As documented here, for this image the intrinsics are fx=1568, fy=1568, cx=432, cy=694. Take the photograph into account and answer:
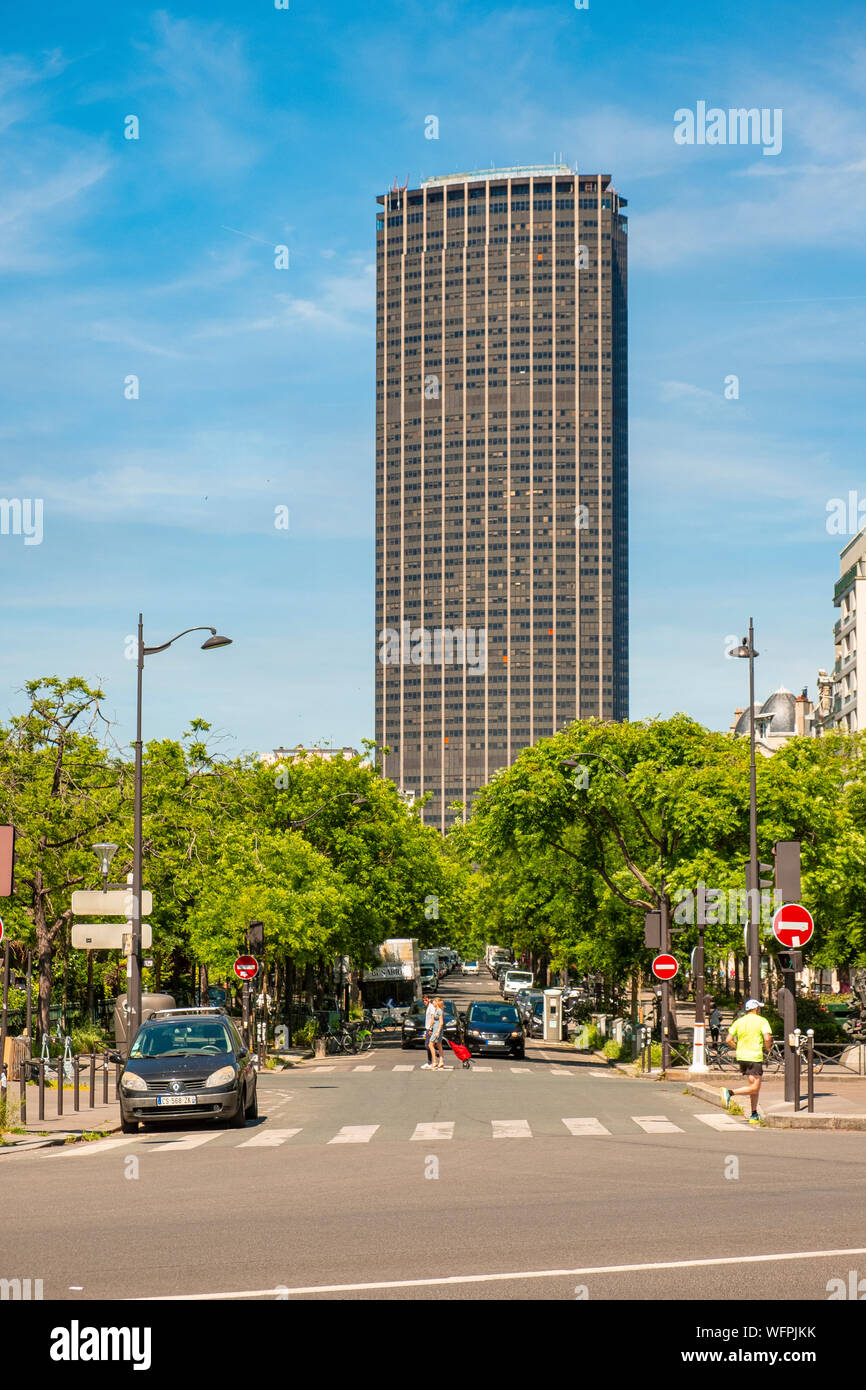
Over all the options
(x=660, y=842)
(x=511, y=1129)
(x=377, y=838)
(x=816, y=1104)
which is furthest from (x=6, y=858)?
(x=377, y=838)

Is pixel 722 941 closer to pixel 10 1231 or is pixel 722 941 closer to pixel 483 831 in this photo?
pixel 483 831

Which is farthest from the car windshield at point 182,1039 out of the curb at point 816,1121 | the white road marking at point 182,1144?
the curb at point 816,1121

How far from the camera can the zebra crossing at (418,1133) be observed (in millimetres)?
18453

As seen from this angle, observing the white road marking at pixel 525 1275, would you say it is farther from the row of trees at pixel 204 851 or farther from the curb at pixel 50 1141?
the row of trees at pixel 204 851

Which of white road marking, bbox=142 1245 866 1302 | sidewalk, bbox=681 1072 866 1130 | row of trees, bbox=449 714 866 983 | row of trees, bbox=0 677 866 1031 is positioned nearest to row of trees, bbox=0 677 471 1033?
row of trees, bbox=0 677 866 1031

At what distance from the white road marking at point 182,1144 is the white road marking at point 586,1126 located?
14.9ft

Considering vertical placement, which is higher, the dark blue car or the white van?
the dark blue car

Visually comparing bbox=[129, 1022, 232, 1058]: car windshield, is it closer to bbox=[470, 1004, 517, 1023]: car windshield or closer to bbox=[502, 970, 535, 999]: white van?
bbox=[470, 1004, 517, 1023]: car windshield

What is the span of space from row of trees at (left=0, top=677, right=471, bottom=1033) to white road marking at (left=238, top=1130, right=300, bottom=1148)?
1624cm

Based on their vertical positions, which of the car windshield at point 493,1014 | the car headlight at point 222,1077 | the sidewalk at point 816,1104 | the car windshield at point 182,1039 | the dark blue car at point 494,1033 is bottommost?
the dark blue car at point 494,1033

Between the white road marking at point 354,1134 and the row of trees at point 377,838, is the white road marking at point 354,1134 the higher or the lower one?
the lower one

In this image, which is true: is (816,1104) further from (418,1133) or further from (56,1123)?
(56,1123)

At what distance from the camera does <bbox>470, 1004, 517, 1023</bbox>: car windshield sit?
1715 inches
